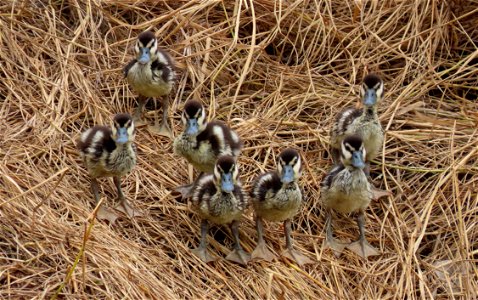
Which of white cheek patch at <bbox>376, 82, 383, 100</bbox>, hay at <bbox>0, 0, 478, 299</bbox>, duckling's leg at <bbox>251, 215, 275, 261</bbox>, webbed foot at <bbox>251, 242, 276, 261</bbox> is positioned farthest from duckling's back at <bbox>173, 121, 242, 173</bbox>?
white cheek patch at <bbox>376, 82, 383, 100</bbox>

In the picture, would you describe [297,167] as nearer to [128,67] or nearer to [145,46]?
[145,46]

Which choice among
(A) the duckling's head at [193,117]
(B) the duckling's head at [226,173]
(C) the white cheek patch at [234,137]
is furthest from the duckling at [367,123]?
(B) the duckling's head at [226,173]

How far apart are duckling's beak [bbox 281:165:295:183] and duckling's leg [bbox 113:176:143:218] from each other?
0.79 metres

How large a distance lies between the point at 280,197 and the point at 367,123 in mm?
871

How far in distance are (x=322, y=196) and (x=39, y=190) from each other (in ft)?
4.75

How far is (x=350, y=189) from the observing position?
552cm

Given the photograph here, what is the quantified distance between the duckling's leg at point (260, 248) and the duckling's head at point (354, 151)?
21.6 inches

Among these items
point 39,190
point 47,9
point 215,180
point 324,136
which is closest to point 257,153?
point 324,136

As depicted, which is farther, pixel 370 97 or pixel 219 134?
pixel 370 97

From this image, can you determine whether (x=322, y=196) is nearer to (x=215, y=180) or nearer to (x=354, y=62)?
(x=215, y=180)

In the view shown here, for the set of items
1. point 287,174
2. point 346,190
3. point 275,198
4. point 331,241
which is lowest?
point 331,241

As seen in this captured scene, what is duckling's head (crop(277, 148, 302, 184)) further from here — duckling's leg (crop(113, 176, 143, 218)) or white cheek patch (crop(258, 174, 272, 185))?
duckling's leg (crop(113, 176, 143, 218))

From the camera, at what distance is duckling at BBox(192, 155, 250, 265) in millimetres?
5199

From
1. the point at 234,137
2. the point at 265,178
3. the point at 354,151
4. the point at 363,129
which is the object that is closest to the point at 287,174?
the point at 265,178
